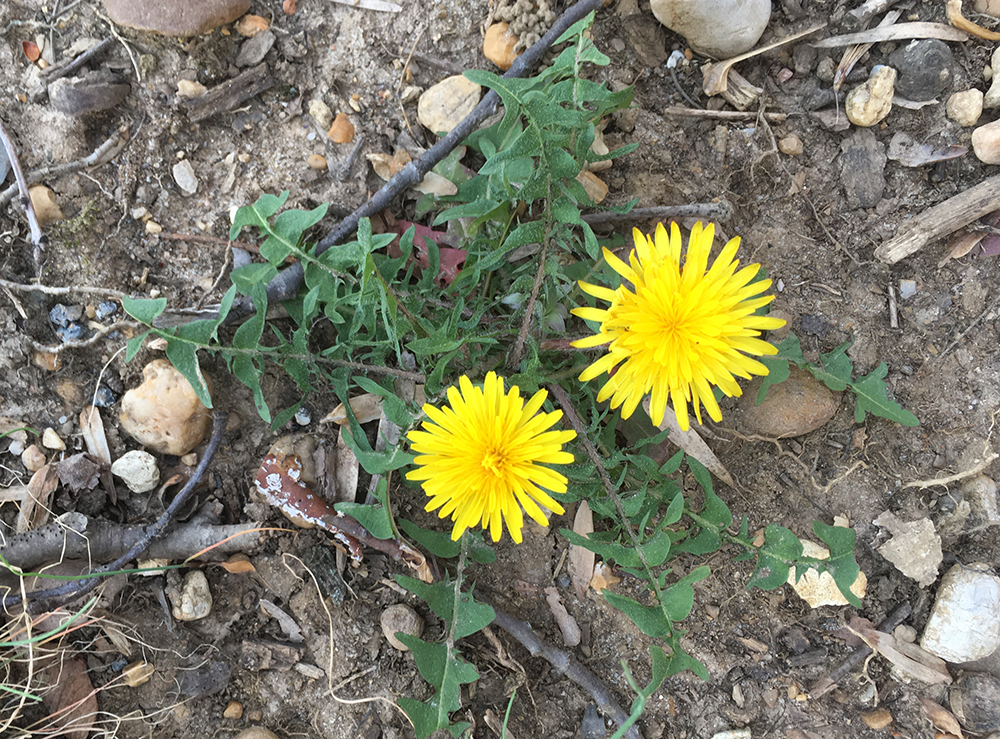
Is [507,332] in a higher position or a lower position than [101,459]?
higher

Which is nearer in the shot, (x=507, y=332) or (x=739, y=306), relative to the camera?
(x=739, y=306)

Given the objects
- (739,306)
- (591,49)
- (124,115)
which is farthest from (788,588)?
(124,115)

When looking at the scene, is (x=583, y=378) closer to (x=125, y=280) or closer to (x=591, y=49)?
→ (x=591, y=49)

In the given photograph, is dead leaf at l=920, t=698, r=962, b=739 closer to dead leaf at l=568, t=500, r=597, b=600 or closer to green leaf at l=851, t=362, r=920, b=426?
green leaf at l=851, t=362, r=920, b=426

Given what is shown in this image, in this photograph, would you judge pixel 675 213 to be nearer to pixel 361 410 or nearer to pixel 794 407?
pixel 794 407

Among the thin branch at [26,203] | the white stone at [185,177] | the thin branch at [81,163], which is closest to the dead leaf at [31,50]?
the thin branch at [26,203]

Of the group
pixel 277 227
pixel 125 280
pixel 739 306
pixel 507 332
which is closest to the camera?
pixel 739 306

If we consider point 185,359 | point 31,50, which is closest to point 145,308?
point 185,359
